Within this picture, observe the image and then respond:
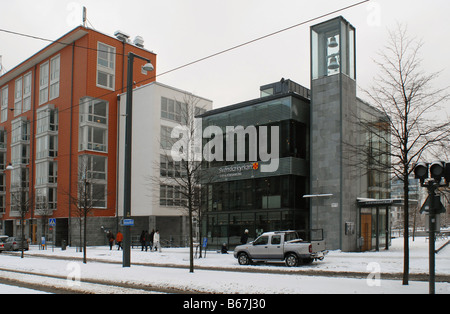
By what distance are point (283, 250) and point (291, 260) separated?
2.12ft

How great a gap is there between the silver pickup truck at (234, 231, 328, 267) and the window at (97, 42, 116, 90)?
32.7 metres

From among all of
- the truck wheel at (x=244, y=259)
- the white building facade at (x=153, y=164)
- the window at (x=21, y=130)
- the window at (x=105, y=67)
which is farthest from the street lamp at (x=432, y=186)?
the window at (x=21, y=130)

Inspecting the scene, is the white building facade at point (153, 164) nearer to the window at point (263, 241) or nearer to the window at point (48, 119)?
the window at point (48, 119)

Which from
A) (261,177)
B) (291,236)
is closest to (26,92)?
(261,177)

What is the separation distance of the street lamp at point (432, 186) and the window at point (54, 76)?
160 feet

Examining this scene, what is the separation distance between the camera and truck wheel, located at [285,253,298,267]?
22027 mm

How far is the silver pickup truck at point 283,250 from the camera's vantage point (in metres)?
22.0

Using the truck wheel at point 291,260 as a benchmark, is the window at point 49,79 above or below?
above

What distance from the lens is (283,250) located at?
22594mm

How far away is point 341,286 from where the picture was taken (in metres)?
13.2
